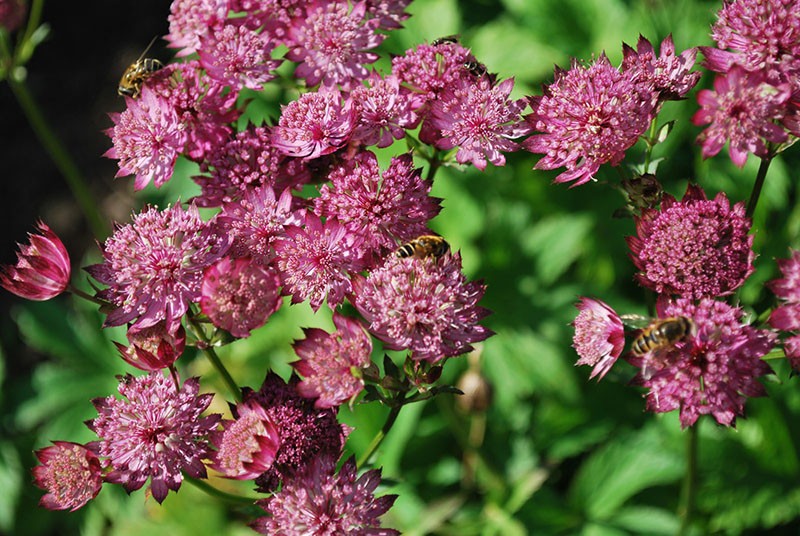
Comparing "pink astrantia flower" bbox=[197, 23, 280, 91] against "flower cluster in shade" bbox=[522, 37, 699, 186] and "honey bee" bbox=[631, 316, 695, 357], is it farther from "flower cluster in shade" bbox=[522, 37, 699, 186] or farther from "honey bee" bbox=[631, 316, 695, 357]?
"honey bee" bbox=[631, 316, 695, 357]

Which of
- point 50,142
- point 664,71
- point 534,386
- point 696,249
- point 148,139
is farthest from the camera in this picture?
point 50,142

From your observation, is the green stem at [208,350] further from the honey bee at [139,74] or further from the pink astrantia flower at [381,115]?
the honey bee at [139,74]

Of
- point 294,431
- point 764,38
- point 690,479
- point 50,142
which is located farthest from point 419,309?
point 50,142

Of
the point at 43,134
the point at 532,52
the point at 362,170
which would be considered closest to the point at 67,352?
the point at 43,134

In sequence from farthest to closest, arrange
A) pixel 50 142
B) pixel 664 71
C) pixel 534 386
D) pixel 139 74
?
pixel 50 142 < pixel 534 386 < pixel 139 74 < pixel 664 71

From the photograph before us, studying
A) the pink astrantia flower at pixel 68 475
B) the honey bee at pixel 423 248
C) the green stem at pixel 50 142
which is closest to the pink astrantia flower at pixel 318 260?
the honey bee at pixel 423 248

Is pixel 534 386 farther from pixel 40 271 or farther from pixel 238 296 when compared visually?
pixel 40 271
